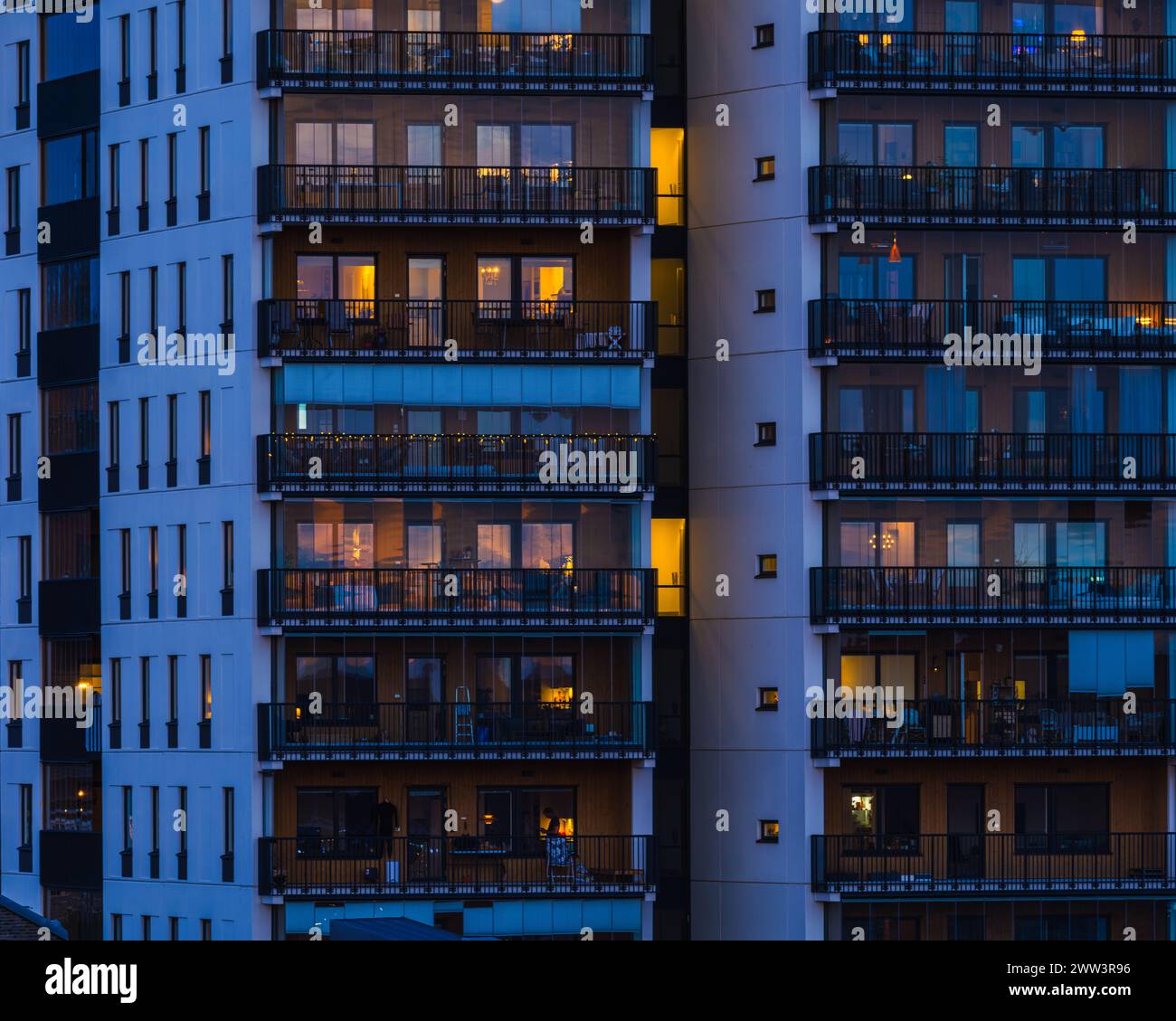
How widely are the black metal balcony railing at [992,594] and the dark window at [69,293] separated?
2370cm

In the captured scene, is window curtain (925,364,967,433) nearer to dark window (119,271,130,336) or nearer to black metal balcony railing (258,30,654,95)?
black metal balcony railing (258,30,654,95)

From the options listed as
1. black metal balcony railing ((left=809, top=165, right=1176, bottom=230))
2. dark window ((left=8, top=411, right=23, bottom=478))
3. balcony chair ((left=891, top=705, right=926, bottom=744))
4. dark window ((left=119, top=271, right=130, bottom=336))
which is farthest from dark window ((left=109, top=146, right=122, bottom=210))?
balcony chair ((left=891, top=705, right=926, bottom=744))

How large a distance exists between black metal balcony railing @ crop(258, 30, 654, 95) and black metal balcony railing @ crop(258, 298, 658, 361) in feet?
20.1

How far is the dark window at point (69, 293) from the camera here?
6999 cm

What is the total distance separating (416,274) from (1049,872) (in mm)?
24851

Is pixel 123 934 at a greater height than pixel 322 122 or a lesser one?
lesser

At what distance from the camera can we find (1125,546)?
66125 millimetres

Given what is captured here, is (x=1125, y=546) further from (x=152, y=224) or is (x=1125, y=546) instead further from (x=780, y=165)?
(x=152, y=224)

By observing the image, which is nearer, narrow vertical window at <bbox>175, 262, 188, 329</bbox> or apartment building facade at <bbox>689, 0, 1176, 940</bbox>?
apartment building facade at <bbox>689, 0, 1176, 940</bbox>

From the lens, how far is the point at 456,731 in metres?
64.0

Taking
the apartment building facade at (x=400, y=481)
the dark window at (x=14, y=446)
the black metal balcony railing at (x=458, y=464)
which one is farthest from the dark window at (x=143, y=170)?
the black metal balcony railing at (x=458, y=464)

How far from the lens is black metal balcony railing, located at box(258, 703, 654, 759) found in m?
63.1
